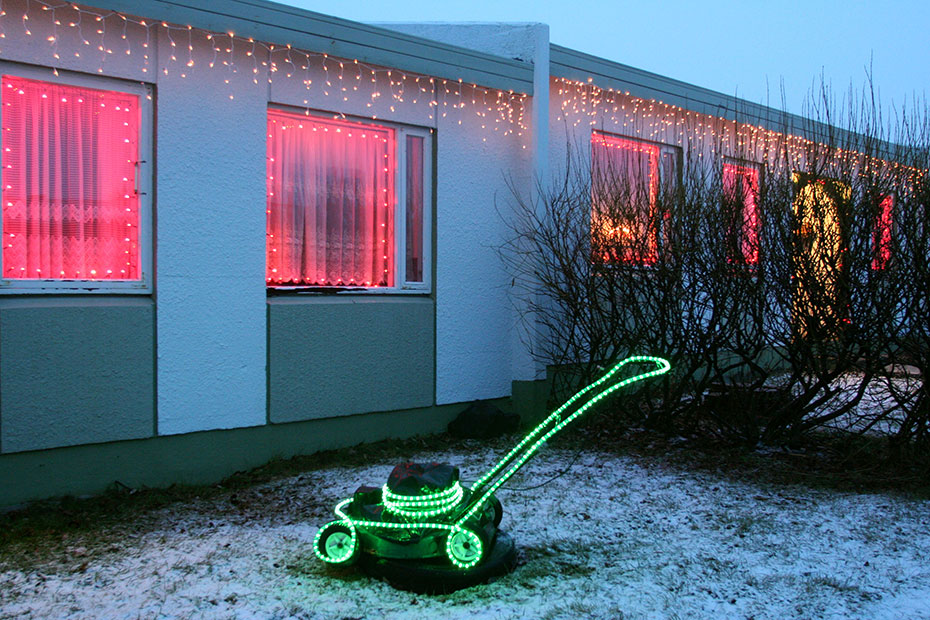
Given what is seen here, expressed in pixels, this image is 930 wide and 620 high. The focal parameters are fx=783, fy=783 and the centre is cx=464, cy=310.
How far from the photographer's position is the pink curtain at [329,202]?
632 cm

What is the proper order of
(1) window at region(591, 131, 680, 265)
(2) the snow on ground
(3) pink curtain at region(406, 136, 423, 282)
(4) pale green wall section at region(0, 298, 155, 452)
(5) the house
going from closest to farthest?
1. (2) the snow on ground
2. (4) pale green wall section at region(0, 298, 155, 452)
3. (5) the house
4. (1) window at region(591, 131, 680, 265)
5. (3) pink curtain at region(406, 136, 423, 282)

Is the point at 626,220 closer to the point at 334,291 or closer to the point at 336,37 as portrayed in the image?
the point at 334,291

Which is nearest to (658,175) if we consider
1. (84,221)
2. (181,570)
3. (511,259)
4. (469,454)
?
(511,259)

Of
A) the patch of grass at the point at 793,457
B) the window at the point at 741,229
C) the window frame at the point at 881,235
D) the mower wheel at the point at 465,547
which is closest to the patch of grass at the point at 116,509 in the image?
the mower wheel at the point at 465,547

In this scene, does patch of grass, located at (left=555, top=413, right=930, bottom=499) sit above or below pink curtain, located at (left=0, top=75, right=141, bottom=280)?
below

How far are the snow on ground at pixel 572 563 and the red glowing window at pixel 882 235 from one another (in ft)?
5.58

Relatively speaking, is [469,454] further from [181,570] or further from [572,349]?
[181,570]

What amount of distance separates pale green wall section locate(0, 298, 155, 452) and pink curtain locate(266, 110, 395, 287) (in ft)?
4.30

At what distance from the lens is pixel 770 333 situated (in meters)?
6.57

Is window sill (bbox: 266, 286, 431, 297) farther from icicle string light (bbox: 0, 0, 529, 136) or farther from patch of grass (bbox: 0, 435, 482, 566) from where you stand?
icicle string light (bbox: 0, 0, 529, 136)

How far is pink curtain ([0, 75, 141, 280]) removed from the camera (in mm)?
5004

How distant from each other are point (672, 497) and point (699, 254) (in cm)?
217

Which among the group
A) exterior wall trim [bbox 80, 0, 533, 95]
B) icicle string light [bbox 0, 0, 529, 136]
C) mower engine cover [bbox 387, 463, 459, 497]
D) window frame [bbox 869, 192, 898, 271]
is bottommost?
mower engine cover [bbox 387, 463, 459, 497]

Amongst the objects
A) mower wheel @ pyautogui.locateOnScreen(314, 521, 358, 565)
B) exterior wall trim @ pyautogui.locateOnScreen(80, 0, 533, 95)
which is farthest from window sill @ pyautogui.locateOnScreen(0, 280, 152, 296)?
mower wheel @ pyautogui.locateOnScreen(314, 521, 358, 565)
